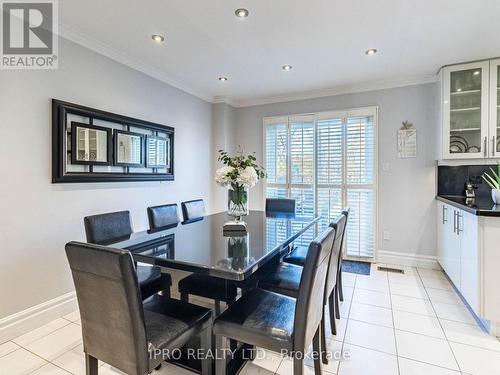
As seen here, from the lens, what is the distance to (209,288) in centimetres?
184

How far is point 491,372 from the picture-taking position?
66.6 inches

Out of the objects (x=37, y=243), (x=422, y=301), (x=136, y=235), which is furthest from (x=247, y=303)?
(x=422, y=301)

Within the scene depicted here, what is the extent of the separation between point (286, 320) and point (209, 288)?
66cm

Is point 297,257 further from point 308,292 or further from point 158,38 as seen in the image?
point 158,38

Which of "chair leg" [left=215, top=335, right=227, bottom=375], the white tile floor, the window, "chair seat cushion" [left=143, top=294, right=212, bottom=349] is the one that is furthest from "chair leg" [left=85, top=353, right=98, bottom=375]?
the window

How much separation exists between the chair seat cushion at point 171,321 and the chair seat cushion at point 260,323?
11 centimetres

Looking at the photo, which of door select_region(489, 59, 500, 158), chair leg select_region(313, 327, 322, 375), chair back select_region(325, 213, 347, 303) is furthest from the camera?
door select_region(489, 59, 500, 158)

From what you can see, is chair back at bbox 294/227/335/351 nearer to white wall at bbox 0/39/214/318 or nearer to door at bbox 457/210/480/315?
door at bbox 457/210/480/315

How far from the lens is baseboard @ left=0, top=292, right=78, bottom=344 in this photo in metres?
2.03

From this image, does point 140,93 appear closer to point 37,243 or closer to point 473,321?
point 37,243

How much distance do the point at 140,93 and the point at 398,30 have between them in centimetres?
275

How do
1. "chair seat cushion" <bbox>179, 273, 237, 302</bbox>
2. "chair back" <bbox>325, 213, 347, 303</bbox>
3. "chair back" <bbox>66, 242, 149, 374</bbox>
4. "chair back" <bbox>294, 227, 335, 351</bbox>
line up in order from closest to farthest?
1. "chair back" <bbox>66, 242, 149, 374</bbox>
2. "chair back" <bbox>294, 227, 335, 351</bbox>
3. "chair back" <bbox>325, 213, 347, 303</bbox>
4. "chair seat cushion" <bbox>179, 273, 237, 302</bbox>

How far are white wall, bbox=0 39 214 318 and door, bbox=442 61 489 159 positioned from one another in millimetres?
3645

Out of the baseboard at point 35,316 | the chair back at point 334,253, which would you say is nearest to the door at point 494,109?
the chair back at point 334,253
